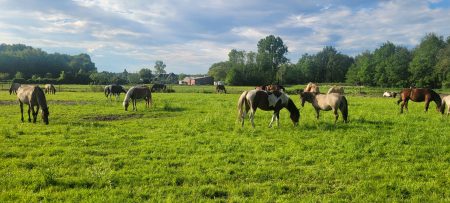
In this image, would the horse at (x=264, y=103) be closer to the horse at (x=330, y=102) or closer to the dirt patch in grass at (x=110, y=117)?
the horse at (x=330, y=102)

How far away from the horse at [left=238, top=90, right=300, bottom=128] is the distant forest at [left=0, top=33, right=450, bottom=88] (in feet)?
228

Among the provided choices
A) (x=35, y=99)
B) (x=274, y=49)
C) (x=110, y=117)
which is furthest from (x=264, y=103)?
(x=274, y=49)

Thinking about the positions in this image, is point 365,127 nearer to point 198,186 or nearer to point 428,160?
point 428,160

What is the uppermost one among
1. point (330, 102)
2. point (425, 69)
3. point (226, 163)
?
point (425, 69)

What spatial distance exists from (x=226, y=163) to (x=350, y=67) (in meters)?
116

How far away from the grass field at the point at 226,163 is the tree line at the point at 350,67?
71.9m

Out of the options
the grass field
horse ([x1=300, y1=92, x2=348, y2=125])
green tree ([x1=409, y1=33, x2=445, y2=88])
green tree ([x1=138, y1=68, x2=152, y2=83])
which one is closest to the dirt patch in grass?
the grass field

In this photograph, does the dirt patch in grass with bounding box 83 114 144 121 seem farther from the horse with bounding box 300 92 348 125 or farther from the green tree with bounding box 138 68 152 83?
the green tree with bounding box 138 68 152 83

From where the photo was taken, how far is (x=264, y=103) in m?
14.7

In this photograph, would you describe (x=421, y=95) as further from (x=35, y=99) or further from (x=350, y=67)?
(x=350, y=67)

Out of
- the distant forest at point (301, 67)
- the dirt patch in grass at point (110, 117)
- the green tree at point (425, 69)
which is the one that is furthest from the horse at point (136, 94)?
the green tree at point (425, 69)

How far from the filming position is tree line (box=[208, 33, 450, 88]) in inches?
3113

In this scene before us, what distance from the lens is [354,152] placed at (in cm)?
974

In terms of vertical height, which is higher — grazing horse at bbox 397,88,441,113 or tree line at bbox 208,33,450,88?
tree line at bbox 208,33,450,88
